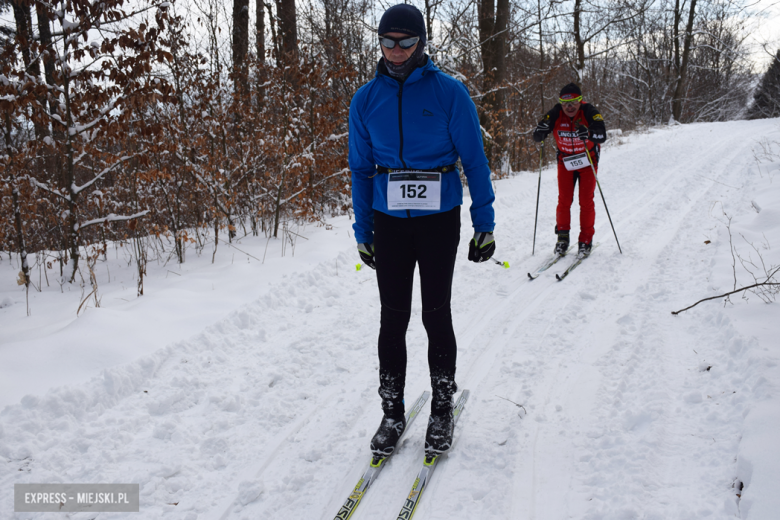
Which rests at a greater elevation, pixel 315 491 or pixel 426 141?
pixel 426 141

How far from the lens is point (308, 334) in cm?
386

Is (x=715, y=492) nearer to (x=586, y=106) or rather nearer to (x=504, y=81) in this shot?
(x=586, y=106)

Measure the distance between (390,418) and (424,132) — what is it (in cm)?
152

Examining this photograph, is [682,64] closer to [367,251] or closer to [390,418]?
[367,251]

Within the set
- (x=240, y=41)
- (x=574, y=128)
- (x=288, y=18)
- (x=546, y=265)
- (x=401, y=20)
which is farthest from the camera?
(x=288, y=18)

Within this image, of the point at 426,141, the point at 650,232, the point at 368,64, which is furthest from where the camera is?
the point at 368,64

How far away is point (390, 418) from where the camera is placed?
248 cm

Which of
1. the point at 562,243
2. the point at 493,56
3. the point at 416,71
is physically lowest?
the point at 562,243

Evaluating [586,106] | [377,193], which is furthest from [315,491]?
[586,106]

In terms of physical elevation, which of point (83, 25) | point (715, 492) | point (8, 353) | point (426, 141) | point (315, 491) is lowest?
point (315, 491)

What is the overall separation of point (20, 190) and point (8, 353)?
2.44 m

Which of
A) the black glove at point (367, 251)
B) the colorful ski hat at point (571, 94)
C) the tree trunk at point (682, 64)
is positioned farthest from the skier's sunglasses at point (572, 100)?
the tree trunk at point (682, 64)

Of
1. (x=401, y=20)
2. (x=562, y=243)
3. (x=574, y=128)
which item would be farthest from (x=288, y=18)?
(x=401, y=20)

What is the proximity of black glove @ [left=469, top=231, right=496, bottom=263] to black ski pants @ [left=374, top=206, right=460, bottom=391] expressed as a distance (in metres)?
0.10
